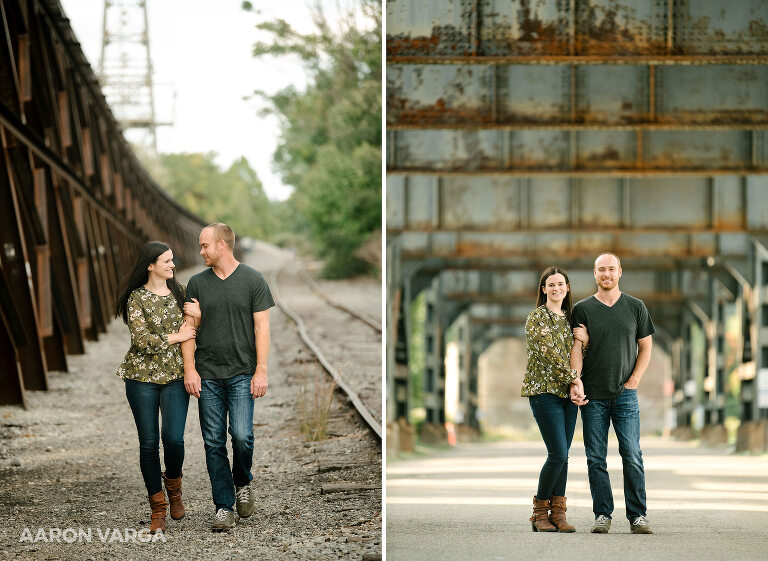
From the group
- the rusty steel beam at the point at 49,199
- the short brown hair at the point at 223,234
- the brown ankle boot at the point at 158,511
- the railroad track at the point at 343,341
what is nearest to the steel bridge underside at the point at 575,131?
the railroad track at the point at 343,341

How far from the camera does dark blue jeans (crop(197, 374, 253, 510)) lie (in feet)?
23.1

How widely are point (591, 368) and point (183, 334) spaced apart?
2945 millimetres

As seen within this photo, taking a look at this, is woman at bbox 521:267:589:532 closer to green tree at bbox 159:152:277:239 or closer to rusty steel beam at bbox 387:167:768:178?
green tree at bbox 159:152:277:239

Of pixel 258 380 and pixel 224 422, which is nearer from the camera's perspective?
pixel 258 380

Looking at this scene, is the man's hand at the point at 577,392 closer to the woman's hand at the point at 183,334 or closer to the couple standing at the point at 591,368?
the couple standing at the point at 591,368

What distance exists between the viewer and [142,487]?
27.8 ft

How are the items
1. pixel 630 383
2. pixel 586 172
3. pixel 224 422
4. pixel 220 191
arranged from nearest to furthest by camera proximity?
1. pixel 224 422
2. pixel 630 383
3. pixel 220 191
4. pixel 586 172

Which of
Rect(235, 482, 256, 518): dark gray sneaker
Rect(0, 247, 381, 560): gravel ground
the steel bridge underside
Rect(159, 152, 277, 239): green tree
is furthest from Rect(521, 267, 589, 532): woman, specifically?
the steel bridge underside

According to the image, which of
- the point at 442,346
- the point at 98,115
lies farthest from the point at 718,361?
the point at 98,115

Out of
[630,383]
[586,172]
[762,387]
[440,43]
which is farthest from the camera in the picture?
[762,387]

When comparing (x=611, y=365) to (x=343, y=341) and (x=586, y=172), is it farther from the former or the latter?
(x=343, y=341)

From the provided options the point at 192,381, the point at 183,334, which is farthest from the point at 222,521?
the point at 183,334

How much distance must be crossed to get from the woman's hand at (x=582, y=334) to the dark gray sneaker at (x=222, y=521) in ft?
9.13

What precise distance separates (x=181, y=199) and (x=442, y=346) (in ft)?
44.9
